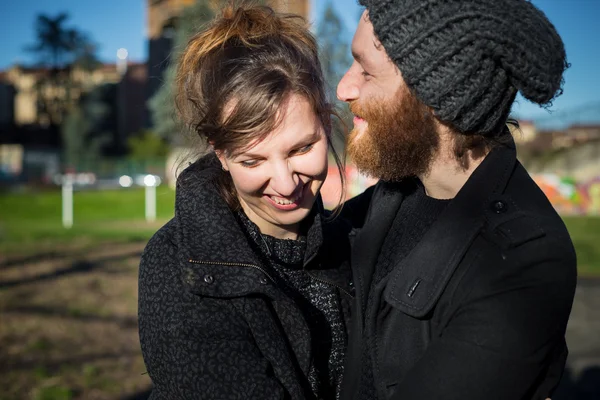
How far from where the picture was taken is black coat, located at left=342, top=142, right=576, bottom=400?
5.32ft

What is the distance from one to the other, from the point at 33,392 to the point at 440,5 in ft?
14.1

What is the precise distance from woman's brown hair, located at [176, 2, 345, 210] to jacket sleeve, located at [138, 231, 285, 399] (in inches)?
18.9

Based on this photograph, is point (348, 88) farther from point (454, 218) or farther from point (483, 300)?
point (483, 300)

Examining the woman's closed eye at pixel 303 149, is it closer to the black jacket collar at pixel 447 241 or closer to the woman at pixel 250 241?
the woman at pixel 250 241

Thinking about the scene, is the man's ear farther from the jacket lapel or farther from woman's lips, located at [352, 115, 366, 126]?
the jacket lapel

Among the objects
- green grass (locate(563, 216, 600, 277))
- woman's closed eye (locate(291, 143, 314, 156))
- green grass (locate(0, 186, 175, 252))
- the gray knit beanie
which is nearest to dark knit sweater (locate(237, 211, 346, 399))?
woman's closed eye (locate(291, 143, 314, 156))

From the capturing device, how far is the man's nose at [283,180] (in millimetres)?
2055

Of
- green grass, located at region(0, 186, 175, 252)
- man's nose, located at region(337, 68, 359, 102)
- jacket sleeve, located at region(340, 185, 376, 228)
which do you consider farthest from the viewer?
green grass, located at region(0, 186, 175, 252)

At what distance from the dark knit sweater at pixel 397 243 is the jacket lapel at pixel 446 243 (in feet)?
0.39

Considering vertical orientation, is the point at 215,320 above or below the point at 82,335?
above

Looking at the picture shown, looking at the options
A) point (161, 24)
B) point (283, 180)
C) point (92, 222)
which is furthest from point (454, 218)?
point (161, 24)

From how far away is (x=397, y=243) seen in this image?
2.18 meters

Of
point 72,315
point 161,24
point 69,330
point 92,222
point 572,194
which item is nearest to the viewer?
point 69,330

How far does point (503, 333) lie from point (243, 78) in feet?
3.80
